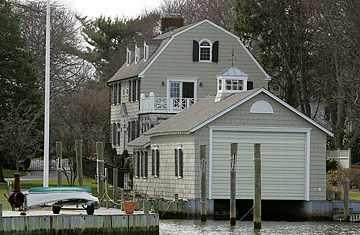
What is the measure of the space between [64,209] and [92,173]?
39077mm

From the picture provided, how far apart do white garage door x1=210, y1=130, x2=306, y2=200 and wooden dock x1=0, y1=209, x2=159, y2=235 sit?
58.1 feet

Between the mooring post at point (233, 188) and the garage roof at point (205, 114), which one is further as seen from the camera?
the garage roof at point (205, 114)

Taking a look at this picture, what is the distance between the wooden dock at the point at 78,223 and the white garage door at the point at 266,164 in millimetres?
17694

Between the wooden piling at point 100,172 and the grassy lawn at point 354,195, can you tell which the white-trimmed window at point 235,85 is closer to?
the grassy lawn at point 354,195

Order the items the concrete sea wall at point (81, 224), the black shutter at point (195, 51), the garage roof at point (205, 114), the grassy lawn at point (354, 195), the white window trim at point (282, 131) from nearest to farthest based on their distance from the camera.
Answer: the concrete sea wall at point (81, 224), the garage roof at point (205, 114), the white window trim at point (282, 131), the grassy lawn at point (354, 195), the black shutter at point (195, 51)

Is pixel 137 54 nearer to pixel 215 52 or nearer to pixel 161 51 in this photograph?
pixel 161 51

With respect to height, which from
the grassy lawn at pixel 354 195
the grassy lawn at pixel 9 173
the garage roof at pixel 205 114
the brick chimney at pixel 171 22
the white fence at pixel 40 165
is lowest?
the grassy lawn at pixel 354 195

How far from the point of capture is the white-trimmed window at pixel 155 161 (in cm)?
6631

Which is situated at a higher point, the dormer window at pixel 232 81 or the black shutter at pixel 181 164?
the dormer window at pixel 232 81

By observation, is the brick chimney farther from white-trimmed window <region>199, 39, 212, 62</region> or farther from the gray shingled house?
the gray shingled house

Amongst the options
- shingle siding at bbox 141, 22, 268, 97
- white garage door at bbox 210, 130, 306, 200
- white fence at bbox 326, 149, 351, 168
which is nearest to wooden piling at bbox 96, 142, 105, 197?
white garage door at bbox 210, 130, 306, 200

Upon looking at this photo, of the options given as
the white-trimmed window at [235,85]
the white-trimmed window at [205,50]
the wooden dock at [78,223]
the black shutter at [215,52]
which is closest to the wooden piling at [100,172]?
the white-trimmed window at [235,85]

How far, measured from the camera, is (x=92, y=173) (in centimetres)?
8400

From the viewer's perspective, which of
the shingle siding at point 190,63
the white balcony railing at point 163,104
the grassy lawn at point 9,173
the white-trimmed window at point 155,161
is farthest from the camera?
the grassy lawn at point 9,173
